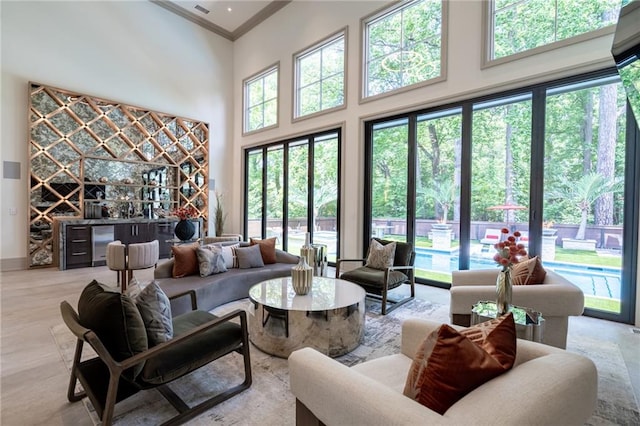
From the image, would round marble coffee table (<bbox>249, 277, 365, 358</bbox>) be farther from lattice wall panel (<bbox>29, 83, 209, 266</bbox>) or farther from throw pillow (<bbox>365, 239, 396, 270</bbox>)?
lattice wall panel (<bbox>29, 83, 209, 266</bbox>)

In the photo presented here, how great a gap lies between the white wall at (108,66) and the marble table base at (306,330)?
5466mm

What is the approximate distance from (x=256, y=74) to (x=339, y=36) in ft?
8.60

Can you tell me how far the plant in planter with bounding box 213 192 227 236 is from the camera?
7.23m

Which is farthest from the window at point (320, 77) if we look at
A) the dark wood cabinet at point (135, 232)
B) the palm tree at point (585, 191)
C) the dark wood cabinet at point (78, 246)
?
the dark wood cabinet at point (78, 246)

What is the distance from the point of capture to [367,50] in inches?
201

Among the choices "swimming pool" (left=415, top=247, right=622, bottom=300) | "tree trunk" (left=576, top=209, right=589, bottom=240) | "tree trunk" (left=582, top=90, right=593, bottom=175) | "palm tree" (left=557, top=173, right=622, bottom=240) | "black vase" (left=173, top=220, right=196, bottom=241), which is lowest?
"swimming pool" (left=415, top=247, right=622, bottom=300)

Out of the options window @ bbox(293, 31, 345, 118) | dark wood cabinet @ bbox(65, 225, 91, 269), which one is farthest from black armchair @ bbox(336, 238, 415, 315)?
dark wood cabinet @ bbox(65, 225, 91, 269)

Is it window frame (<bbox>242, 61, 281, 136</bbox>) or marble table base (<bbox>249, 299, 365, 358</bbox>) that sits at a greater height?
window frame (<bbox>242, 61, 281, 136</bbox>)

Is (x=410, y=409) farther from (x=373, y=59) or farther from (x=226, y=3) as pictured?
(x=226, y=3)

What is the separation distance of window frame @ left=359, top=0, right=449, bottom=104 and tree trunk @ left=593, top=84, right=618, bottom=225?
177 centimetres

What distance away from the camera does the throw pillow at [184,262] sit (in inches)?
133

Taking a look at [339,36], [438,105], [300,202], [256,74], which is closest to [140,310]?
[438,105]

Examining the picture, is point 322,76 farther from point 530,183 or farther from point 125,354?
point 125,354

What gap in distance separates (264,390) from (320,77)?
5555 mm
